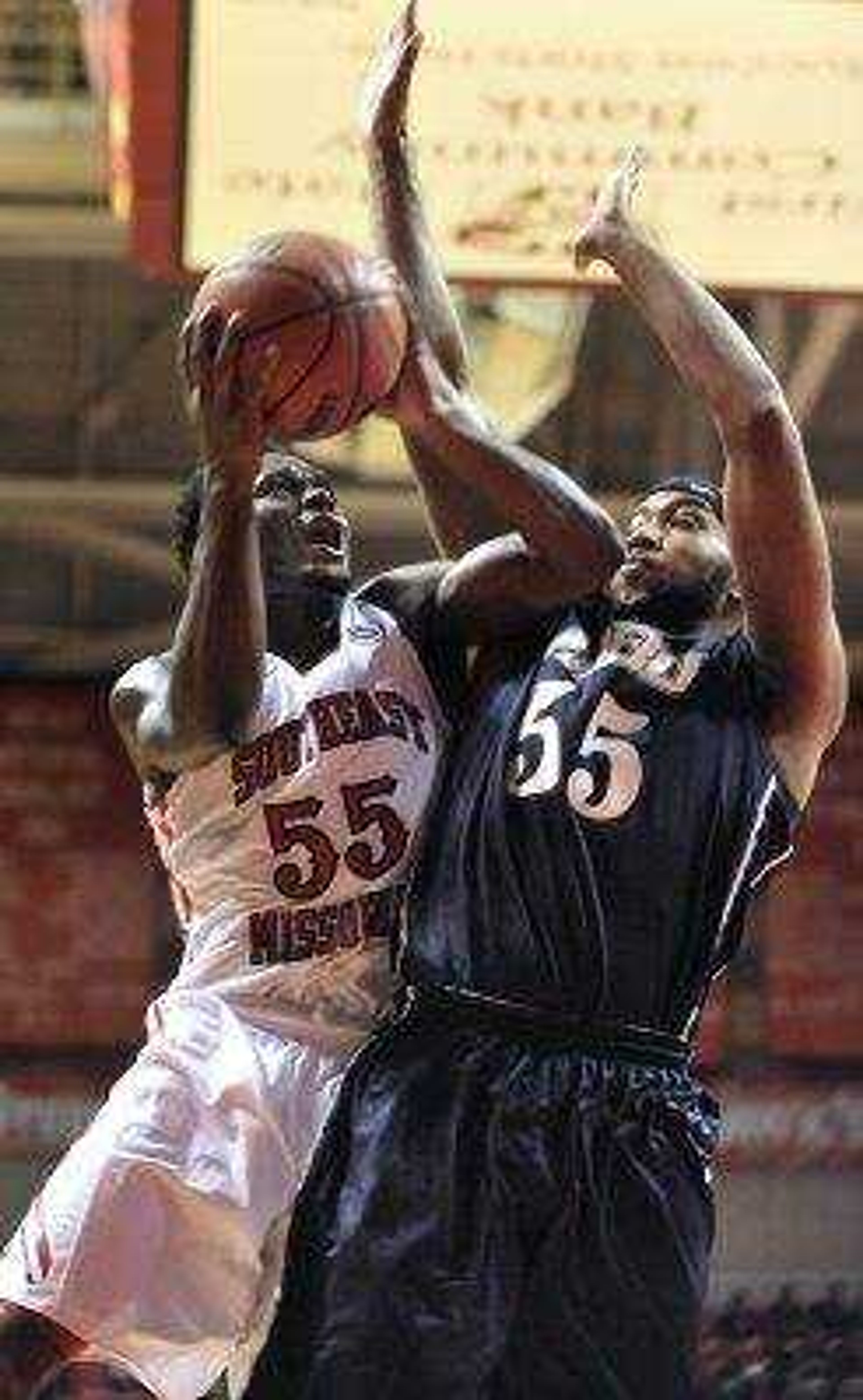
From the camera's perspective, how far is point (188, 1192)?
3639mm

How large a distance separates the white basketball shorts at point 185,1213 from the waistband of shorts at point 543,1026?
0.22 m

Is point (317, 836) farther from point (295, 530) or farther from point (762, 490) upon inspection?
point (762, 490)

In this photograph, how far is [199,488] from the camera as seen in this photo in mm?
3773

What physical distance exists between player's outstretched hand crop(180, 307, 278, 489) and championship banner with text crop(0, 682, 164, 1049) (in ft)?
25.3

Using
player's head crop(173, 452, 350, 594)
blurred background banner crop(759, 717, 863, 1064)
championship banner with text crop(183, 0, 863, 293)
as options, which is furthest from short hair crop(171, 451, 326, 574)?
blurred background banner crop(759, 717, 863, 1064)

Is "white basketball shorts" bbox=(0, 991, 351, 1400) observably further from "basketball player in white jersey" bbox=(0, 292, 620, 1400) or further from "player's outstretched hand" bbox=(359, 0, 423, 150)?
"player's outstretched hand" bbox=(359, 0, 423, 150)

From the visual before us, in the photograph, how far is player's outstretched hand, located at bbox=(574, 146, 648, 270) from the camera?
3680 millimetres

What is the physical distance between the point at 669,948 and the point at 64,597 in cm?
892

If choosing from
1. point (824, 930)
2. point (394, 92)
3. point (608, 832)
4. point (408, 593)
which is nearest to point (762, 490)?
point (608, 832)

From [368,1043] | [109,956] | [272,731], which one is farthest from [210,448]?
[109,956]

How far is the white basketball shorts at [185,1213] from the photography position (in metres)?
3.61

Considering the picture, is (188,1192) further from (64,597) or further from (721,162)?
(64,597)

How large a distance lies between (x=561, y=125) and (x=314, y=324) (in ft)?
10.0

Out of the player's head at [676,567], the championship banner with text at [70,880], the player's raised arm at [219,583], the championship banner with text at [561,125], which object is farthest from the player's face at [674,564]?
the championship banner with text at [70,880]
